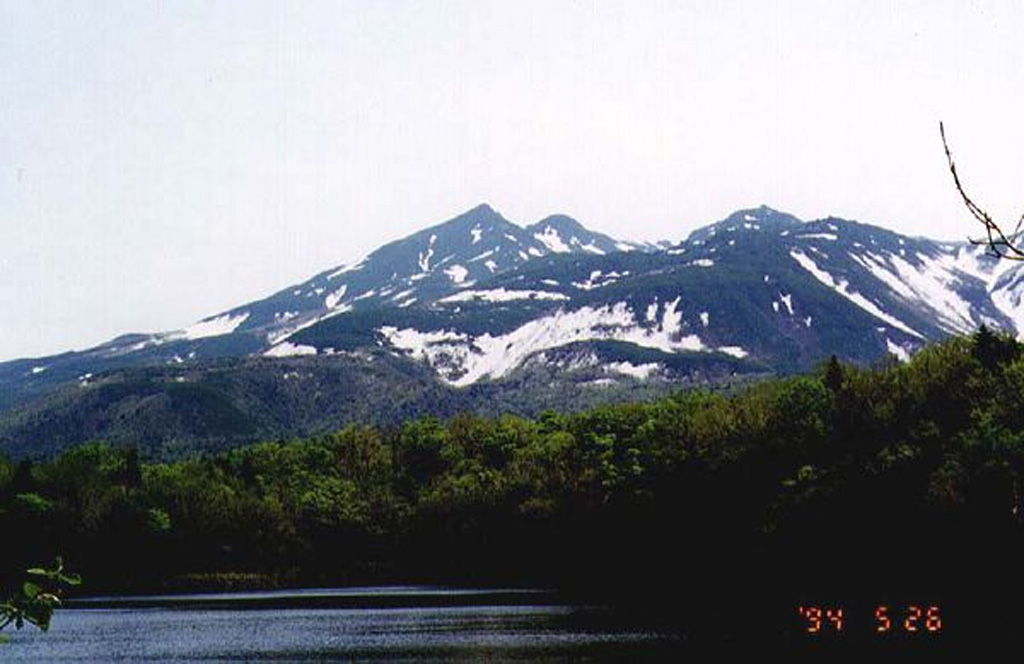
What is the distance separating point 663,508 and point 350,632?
189 ft

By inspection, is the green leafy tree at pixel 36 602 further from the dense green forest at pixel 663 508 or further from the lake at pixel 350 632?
the dense green forest at pixel 663 508

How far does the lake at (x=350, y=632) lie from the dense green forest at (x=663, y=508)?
40.3 feet

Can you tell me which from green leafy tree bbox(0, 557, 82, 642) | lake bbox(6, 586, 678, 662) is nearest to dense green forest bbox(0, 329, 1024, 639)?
lake bbox(6, 586, 678, 662)

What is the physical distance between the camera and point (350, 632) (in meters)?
83.8

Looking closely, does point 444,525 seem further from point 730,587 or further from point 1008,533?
point 1008,533

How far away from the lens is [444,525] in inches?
6757

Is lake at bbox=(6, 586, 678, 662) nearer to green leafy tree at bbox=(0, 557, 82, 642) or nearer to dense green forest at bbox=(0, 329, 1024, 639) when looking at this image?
dense green forest at bbox=(0, 329, 1024, 639)

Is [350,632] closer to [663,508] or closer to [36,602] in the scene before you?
[663,508]

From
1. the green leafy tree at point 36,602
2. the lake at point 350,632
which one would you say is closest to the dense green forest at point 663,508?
the lake at point 350,632

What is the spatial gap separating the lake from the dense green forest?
1229cm

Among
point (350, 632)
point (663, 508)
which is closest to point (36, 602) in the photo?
point (350, 632)

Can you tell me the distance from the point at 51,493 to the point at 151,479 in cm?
1595

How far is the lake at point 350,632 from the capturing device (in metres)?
67.1

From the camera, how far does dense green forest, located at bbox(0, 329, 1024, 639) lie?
286ft
